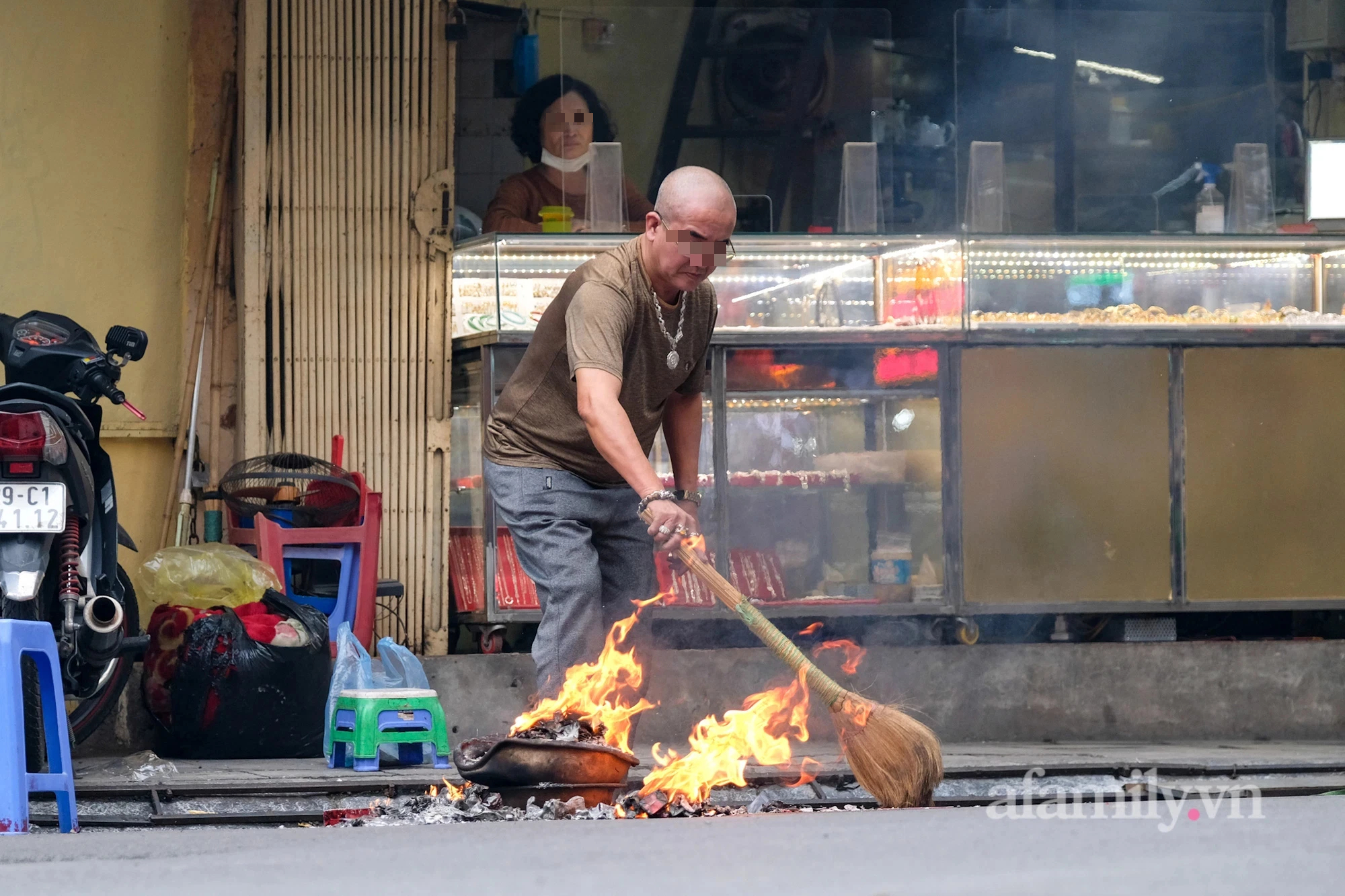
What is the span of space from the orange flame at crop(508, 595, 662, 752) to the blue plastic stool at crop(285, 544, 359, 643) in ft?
6.76

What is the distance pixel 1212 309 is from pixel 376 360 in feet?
13.4

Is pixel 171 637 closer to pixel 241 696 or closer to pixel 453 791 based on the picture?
pixel 241 696

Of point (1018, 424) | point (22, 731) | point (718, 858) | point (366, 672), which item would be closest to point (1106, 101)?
point (1018, 424)

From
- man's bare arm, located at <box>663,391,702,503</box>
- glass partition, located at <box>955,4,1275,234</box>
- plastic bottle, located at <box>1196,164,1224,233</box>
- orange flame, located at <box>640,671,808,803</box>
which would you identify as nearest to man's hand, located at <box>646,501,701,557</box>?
orange flame, located at <box>640,671,808,803</box>

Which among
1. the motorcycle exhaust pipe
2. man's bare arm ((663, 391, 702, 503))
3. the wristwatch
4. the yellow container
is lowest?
the motorcycle exhaust pipe

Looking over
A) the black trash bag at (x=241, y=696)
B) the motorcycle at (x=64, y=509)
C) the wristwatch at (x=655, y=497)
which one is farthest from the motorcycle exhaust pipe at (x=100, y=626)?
the wristwatch at (x=655, y=497)

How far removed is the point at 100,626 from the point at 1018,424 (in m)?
4.34

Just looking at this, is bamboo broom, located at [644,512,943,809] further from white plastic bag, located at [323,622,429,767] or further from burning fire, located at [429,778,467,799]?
white plastic bag, located at [323,622,429,767]

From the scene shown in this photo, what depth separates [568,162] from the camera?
7988 millimetres

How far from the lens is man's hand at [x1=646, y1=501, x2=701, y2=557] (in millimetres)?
4383

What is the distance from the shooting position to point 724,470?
7.68m

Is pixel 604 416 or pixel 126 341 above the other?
pixel 126 341

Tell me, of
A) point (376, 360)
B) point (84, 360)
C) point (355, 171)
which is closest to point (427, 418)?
point (376, 360)

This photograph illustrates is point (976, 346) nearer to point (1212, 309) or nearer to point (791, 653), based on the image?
point (1212, 309)
